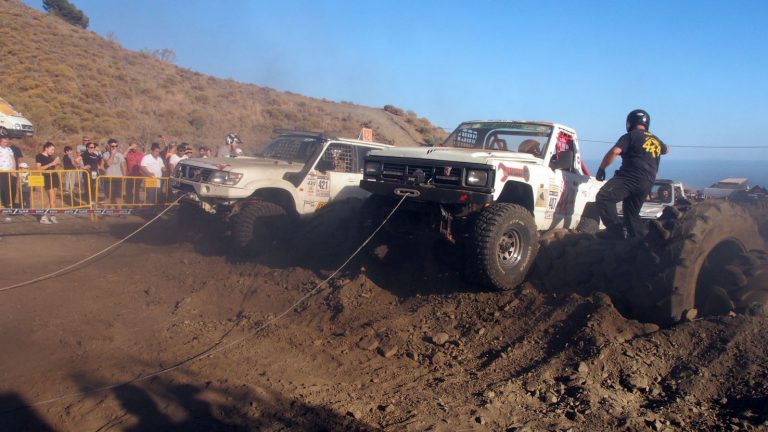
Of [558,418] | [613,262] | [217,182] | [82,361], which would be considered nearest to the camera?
[558,418]

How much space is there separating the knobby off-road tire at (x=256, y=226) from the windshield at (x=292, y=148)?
4.39 feet

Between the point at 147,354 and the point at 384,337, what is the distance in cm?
218

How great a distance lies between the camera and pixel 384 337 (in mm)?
5672

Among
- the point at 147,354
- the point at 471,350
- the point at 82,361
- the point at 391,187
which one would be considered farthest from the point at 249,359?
the point at 391,187

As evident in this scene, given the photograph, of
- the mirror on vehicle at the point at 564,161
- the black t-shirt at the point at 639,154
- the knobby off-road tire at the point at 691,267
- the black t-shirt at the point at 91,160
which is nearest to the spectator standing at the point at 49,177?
the black t-shirt at the point at 91,160

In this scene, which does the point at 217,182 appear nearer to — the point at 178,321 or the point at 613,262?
the point at 178,321

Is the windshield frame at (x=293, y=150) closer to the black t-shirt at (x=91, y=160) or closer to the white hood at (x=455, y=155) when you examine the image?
the white hood at (x=455, y=155)

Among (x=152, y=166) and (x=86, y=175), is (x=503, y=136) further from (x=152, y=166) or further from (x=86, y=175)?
(x=86, y=175)

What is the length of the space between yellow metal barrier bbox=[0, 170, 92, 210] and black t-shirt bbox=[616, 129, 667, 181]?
10030 millimetres

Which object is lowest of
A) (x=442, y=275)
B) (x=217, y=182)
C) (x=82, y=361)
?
(x=82, y=361)

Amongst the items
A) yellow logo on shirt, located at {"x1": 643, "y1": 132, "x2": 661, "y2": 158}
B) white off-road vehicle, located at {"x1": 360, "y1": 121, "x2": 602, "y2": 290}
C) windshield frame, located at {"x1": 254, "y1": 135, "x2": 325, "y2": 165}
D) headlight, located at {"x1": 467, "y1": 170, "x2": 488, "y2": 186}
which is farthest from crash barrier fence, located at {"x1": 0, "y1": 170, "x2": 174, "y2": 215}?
yellow logo on shirt, located at {"x1": 643, "y1": 132, "x2": 661, "y2": 158}

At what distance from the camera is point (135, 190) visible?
13.2 m

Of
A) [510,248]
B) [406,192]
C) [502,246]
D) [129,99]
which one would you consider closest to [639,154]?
[510,248]

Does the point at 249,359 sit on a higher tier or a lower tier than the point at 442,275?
lower
